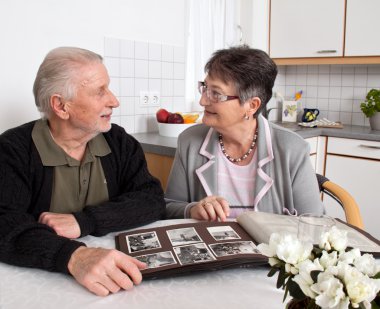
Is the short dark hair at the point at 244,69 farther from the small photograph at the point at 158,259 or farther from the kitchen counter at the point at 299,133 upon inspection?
the small photograph at the point at 158,259

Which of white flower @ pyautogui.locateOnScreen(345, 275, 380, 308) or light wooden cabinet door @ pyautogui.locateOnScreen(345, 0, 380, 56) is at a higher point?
light wooden cabinet door @ pyautogui.locateOnScreen(345, 0, 380, 56)

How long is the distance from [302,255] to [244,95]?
1.12 meters

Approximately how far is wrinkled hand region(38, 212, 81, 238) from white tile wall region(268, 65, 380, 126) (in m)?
2.72

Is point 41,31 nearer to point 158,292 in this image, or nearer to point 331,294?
point 158,292

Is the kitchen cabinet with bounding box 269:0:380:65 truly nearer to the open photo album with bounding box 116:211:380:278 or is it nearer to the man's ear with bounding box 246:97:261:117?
the man's ear with bounding box 246:97:261:117

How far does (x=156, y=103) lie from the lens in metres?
2.58

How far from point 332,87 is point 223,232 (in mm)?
2720

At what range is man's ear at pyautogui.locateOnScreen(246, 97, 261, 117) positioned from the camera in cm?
158

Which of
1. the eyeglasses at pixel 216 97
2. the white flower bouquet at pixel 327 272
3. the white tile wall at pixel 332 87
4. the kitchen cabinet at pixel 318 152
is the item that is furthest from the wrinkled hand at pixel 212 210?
the white tile wall at pixel 332 87

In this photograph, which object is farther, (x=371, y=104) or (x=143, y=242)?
(x=371, y=104)

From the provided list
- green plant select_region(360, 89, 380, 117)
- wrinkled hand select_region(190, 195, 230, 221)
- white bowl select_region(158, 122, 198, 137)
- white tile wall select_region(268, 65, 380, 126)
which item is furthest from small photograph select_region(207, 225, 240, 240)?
white tile wall select_region(268, 65, 380, 126)

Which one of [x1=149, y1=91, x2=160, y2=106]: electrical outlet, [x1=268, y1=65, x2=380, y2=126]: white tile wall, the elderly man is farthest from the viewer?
[x1=268, y1=65, x2=380, y2=126]: white tile wall

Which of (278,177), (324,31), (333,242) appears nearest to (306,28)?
(324,31)

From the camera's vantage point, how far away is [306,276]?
463 millimetres
